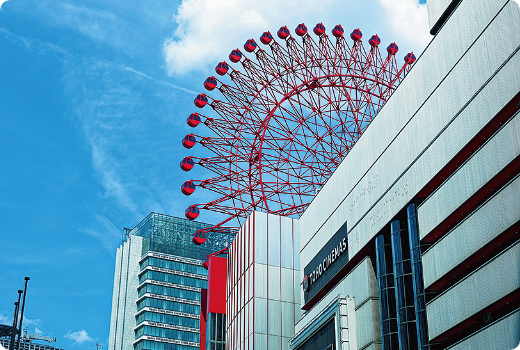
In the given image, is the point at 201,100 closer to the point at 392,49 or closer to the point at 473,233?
the point at 392,49

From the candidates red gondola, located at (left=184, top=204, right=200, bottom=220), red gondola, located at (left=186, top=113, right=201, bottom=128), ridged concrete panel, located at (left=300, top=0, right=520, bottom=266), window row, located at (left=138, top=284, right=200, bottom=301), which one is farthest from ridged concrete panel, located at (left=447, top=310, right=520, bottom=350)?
window row, located at (left=138, top=284, right=200, bottom=301)

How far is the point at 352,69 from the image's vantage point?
213 feet

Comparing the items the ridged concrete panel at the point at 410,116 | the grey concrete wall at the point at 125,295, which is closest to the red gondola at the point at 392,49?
the ridged concrete panel at the point at 410,116

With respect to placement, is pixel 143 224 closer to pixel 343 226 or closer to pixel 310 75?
pixel 310 75

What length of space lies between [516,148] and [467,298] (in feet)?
23.7

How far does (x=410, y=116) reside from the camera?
125 feet

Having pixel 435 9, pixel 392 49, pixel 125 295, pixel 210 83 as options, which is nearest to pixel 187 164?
pixel 210 83

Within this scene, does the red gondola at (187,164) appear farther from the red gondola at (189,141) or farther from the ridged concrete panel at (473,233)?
the ridged concrete panel at (473,233)

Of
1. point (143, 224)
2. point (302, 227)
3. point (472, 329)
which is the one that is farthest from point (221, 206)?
point (143, 224)

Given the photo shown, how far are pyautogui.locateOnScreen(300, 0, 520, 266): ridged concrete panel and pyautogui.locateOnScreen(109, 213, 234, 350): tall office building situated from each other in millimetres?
89131

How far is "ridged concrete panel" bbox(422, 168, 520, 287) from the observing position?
2855cm

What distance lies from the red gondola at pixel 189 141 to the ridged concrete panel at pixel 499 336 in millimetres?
39178

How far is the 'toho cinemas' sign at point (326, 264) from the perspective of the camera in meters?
46.0

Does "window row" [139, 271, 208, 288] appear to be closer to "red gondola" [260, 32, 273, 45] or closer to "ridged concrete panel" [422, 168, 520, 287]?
"red gondola" [260, 32, 273, 45]
